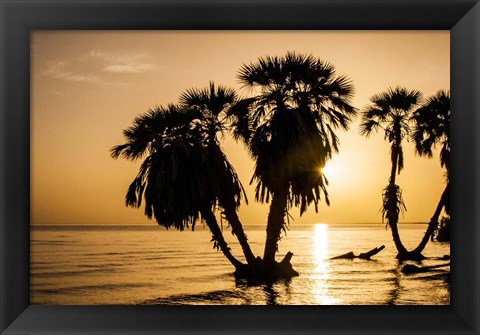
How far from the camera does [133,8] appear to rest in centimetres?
461

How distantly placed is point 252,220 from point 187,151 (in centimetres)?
131

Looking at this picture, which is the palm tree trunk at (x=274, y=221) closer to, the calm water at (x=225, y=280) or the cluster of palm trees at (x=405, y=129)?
the calm water at (x=225, y=280)

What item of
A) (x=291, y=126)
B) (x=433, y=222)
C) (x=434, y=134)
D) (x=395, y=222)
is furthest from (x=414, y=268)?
(x=291, y=126)

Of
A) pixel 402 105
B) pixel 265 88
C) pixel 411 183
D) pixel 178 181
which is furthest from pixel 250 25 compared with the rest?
pixel 402 105

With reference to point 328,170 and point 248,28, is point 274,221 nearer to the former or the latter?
point 328,170

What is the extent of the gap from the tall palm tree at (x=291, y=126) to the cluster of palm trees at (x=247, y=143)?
0.04ft

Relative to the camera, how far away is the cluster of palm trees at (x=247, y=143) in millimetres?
7270

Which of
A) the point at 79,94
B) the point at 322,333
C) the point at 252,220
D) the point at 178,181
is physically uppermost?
the point at 79,94

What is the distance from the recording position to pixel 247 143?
24.7ft

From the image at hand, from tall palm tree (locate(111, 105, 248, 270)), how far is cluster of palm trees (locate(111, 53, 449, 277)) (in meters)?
0.01

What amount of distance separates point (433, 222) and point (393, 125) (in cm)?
204

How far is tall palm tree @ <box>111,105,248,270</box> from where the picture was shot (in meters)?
7.28

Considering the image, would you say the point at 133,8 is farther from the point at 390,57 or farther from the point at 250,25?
the point at 390,57

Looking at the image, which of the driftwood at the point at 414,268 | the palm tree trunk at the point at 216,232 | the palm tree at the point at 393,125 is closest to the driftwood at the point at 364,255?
the palm tree at the point at 393,125
